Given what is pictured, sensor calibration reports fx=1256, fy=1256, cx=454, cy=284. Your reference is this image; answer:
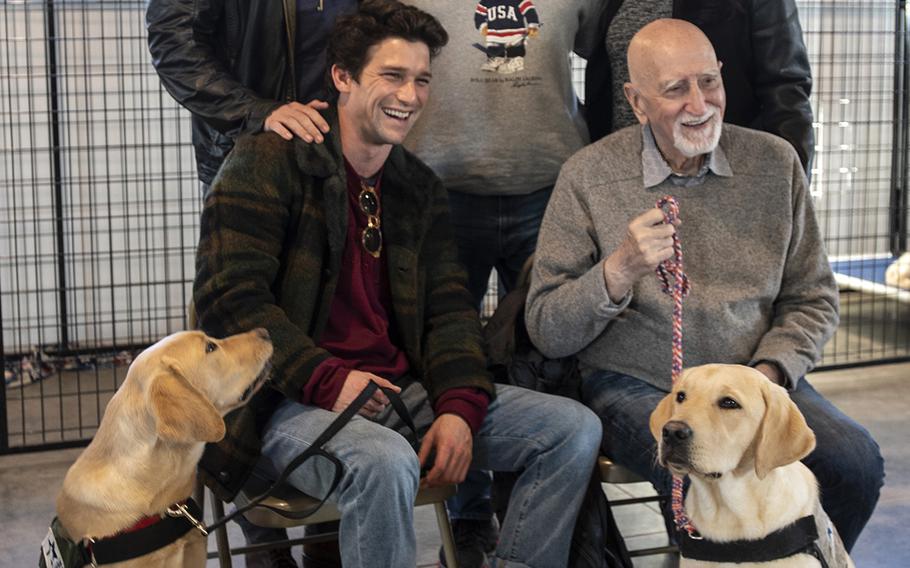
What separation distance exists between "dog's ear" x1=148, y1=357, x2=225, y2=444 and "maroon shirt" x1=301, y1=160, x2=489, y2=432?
1.60 ft

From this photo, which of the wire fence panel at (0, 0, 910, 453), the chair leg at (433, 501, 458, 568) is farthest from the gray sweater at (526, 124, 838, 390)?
the wire fence panel at (0, 0, 910, 453)

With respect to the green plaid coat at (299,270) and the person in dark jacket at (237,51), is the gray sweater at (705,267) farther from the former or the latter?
the person in dark jacket at (237,51)

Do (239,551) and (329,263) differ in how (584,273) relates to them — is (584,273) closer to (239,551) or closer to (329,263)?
(329,263)

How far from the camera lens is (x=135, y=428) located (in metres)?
2.27

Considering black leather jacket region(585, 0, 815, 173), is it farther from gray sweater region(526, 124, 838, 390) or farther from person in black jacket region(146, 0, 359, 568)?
person in black jacket region(146, 0, 359, 568)

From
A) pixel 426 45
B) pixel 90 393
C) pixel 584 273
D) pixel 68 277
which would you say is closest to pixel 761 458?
pixel 584 273

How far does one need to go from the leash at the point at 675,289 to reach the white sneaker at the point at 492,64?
23.0 inches

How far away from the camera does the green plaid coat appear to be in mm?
2594

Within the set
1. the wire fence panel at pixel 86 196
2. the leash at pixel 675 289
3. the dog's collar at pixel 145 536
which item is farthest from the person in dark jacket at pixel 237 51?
the wire fence panel at pixel 86 196

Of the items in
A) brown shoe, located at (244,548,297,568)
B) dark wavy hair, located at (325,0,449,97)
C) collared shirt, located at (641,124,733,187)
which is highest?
→ dark wavy hair, located at (325,0,449,97)

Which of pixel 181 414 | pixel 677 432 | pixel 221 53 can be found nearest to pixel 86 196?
pixel 221 53

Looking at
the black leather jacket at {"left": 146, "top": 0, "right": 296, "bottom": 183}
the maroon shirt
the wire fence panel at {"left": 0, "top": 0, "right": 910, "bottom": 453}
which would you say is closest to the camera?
the maroon shirt

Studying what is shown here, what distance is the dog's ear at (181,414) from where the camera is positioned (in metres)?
2.20

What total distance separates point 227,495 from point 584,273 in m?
0.92
